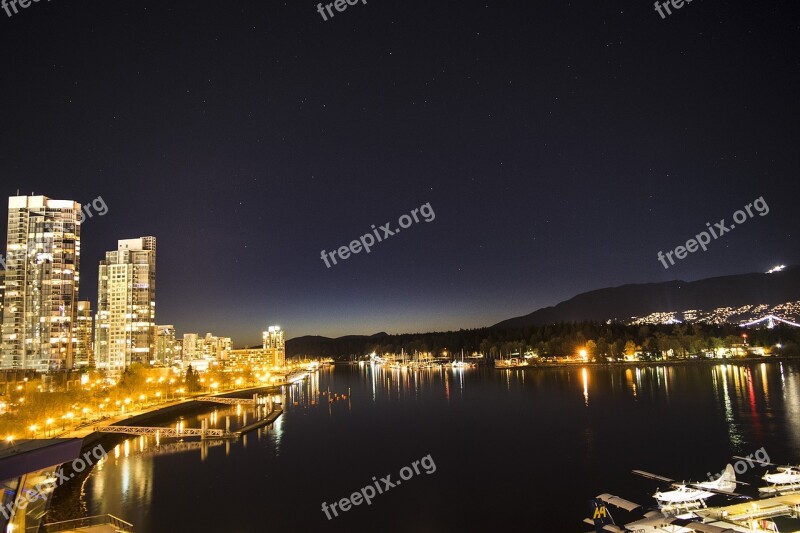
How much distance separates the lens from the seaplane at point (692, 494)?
23.2 m

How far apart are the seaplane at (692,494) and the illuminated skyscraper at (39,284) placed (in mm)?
102182

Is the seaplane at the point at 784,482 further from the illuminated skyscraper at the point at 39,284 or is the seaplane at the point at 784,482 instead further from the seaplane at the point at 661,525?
the illuminated skyscraper at the point at 39,284

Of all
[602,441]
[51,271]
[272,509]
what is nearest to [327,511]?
[272,509]

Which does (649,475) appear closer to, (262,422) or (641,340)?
(262,422)

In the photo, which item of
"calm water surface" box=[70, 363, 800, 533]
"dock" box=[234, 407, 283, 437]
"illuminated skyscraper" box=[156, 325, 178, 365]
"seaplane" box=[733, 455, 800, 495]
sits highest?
"illuminated skyscraper" box=[156, 325, 178, 365]

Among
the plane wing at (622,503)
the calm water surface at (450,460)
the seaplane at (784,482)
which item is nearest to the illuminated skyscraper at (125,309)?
the calm water surface at (450,460)

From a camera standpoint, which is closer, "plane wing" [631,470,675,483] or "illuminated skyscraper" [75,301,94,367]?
"plane wing" [631,470,675,483]

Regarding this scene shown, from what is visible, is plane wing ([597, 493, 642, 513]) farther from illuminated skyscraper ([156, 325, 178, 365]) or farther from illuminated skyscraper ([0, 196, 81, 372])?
illuminated skyscraper ([156, 325, 178, 365])

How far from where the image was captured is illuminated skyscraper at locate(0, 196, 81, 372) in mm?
95188

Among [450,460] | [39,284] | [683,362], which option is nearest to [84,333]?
[39,284]

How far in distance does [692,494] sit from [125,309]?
423ft

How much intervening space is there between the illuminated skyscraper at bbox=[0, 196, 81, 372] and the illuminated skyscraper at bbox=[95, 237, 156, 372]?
24.3 m

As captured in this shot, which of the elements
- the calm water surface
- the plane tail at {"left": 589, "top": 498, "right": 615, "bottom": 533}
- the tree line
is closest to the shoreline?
the tree line

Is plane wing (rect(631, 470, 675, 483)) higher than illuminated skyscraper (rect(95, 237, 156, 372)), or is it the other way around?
illuminated skyscraper (rect(95, 237, 156, 372))
